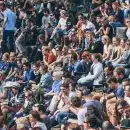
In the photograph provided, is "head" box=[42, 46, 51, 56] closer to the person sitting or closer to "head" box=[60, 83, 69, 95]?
the person sitting

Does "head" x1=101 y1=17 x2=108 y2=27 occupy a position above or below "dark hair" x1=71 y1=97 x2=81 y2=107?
above

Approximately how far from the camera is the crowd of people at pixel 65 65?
14.3 m

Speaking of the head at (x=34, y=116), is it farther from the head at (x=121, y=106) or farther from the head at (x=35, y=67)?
the head at (x=35, y=67)

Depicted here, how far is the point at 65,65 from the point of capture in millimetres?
19547

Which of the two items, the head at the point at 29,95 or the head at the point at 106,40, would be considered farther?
the head at the point at 106,40

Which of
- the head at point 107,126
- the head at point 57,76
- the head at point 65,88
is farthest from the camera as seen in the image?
the head at point 57,76

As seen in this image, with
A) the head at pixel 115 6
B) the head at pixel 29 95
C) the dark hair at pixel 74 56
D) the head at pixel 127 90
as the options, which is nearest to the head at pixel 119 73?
the head at pixel 127 90

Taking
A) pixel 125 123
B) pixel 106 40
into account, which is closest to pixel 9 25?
pixel 106 40

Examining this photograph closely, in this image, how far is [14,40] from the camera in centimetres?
2419

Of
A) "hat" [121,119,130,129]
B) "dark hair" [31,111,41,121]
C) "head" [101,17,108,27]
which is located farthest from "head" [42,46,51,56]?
"hat" [121,119,130,129]

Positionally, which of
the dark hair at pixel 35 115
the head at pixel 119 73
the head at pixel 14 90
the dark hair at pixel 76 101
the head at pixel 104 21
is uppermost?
the head at pixel 104 21

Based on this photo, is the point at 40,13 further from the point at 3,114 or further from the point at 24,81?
the point at 3,114

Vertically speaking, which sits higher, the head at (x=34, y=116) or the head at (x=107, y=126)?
the head at (x=107, y=126)

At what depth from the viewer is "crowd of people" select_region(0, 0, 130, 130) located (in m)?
14.3
